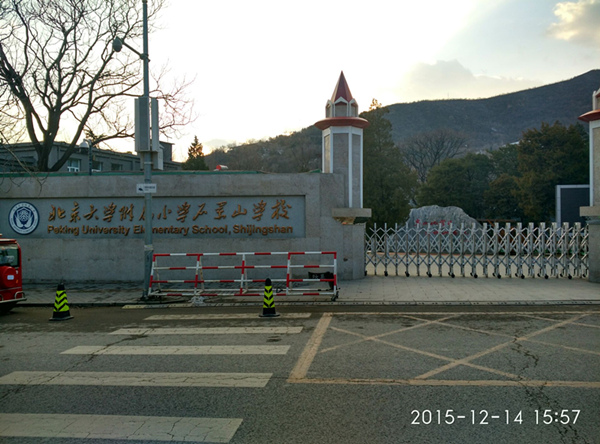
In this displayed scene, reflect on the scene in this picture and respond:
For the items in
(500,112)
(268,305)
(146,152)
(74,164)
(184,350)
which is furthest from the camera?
(500,112)

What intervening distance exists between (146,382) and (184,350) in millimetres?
1683

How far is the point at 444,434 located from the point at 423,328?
5.03 metres

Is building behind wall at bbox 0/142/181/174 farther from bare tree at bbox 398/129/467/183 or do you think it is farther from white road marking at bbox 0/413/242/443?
bare tree at bbox 398/129/467/183

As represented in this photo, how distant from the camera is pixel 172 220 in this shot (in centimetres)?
1780

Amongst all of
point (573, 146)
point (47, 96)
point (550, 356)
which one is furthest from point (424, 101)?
point (550, 356)

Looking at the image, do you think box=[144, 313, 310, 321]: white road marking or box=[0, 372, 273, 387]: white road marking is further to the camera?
box=[144, 313, 310, 321]: white road marking

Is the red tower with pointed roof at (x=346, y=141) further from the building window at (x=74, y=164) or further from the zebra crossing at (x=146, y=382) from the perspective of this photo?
the building window at (x=74, y=164)

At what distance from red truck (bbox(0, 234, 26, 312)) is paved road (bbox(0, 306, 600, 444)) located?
1.68 metres

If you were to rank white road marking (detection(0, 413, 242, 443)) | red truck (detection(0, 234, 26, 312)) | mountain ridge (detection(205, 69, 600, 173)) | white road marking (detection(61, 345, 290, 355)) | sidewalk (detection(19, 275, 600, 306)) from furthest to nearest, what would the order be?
mountain ridge (detection(205, 69, 600, 173)), sidewalk (detection(19, 275, 600, 306)), red truck (detection(0, 234, 26, 312)), white road marking (detection(61, 345, 290, 355)), white road marking (detection(0, 413, 242, 443))

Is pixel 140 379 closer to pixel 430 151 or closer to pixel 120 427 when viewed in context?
pixel 120 427

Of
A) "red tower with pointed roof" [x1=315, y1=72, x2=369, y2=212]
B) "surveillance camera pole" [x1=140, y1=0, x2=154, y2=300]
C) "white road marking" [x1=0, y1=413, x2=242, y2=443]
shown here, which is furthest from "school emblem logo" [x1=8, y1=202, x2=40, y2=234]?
"white road marking" [x1=0, y1=413, x2=242, y2=443]

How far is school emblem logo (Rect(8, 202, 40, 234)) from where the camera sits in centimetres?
1852

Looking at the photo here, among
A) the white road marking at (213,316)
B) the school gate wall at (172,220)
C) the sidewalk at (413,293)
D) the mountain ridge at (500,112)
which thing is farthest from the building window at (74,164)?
the mountain ridge at (500,112)

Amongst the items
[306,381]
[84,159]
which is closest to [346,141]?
[306,381]
